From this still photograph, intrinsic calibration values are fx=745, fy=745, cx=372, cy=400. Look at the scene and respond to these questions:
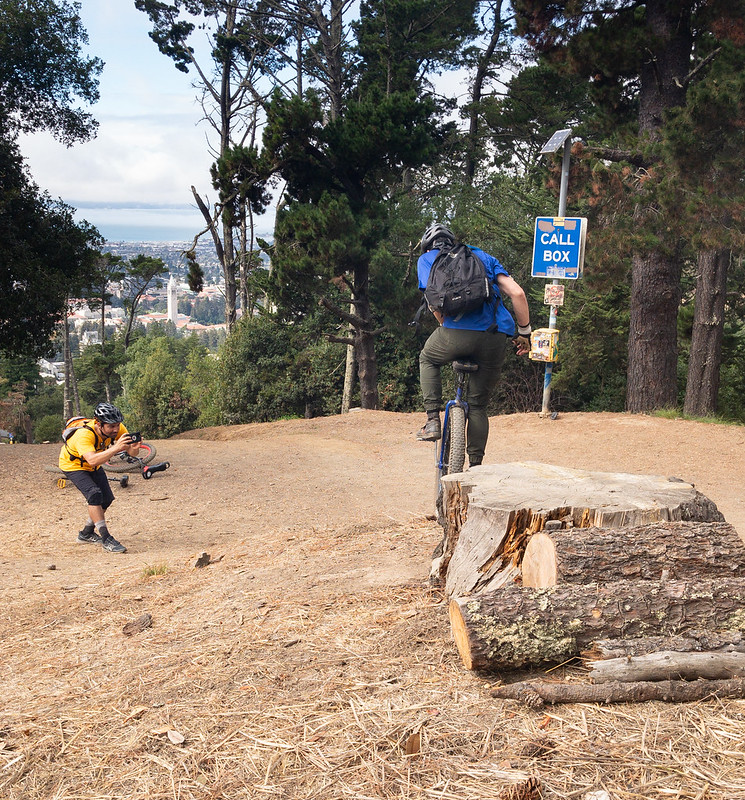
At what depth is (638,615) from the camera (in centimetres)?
271

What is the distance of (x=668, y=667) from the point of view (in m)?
2.55

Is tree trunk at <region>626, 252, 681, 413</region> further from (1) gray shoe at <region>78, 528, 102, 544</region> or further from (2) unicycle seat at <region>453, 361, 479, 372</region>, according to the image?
(1) gray shoe at <region>78, 528, 102, 544</region>

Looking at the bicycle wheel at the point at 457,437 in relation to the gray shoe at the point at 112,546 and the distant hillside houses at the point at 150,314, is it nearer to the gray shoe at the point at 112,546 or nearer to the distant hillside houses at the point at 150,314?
the gray shoe at the point at 112,546

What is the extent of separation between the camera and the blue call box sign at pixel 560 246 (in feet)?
36.6

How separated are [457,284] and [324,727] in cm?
290

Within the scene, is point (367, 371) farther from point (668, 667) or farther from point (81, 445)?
point (668, 667)

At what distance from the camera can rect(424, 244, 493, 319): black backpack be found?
4.59m

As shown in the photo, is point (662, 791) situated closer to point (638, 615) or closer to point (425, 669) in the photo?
point (638, 615)

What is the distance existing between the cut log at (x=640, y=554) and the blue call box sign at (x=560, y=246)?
8585 millimetres

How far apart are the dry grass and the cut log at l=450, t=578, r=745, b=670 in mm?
148

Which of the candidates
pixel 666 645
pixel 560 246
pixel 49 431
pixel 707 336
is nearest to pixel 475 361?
pixel 666 645

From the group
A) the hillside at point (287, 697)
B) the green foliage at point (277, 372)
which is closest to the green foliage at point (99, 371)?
the green foliage at point (277, 372)

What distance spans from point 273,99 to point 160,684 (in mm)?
17344

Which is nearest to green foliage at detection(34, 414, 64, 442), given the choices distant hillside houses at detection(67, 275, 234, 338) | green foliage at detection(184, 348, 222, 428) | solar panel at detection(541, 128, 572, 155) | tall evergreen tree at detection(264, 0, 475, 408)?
distant hillside houses at detection(67, 275, 234, 338)
